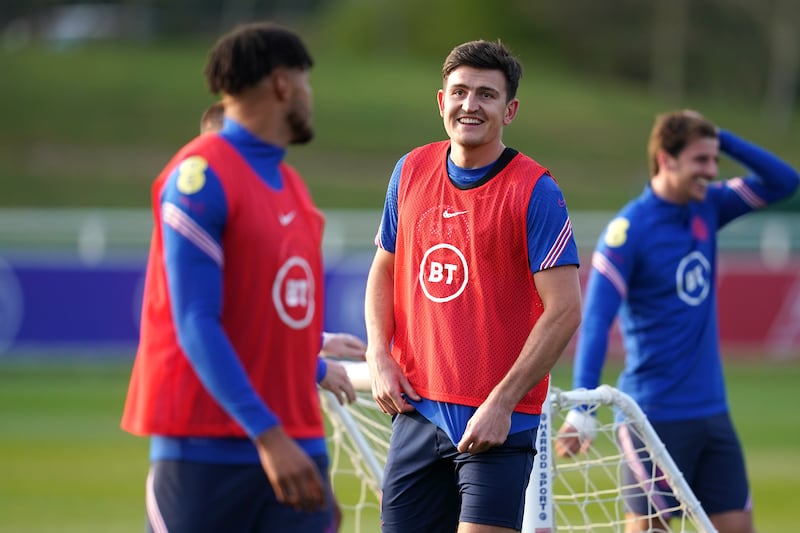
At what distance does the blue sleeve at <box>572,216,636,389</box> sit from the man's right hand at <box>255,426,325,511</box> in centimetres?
259

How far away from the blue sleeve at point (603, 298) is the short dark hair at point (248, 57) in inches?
101

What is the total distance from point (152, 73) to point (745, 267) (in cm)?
3290

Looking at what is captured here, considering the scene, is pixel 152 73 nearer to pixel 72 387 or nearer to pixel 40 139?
pixel 40 139

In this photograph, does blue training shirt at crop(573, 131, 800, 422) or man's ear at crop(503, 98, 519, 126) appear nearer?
man's ear at crop(503, 98, 519, 126)

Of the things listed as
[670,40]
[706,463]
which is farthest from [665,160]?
[670,40]

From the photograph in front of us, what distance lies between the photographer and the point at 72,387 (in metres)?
15.4

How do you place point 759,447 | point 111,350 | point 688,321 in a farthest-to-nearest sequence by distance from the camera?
point 111,350
point 759,447
point 688,321

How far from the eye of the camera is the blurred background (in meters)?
16.1

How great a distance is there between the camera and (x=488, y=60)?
180 inches

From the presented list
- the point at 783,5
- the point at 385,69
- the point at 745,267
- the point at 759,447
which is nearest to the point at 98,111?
the point at 385,69

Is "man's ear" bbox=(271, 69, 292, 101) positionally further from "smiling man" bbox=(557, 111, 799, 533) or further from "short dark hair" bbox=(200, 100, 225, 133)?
"smiling man" bbox=(557, 111, 799, 533)

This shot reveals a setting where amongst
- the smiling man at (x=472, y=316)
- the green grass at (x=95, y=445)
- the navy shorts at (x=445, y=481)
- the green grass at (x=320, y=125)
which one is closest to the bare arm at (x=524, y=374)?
A: the smiling man at (x=472, y=316)

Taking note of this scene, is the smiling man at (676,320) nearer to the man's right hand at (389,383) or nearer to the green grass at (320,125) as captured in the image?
the man's right hand at (389,383)

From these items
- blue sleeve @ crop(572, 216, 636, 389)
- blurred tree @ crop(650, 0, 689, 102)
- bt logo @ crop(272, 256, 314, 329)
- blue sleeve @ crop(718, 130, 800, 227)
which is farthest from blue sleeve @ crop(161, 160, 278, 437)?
blurred tree @ crop(650, 0, 689, 102)
